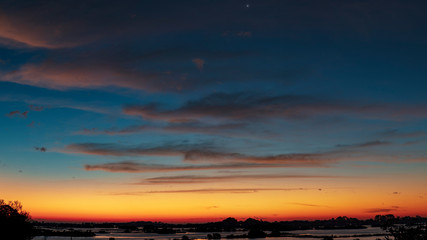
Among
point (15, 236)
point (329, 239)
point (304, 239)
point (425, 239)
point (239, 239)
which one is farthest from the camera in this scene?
point (239, 239)

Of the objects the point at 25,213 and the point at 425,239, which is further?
the point at 25,213

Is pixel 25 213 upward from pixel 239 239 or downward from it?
upward

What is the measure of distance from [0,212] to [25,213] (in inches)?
118

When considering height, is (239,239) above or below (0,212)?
below

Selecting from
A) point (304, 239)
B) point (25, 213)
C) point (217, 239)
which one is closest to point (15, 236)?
point (25, 213)

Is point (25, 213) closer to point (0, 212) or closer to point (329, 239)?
point (0, 212)

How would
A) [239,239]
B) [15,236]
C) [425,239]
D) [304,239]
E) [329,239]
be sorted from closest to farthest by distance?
[425,239] → [15,236] → [329,239] → [304,239] → [239,239]

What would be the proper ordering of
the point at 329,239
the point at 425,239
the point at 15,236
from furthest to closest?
the point at 329,239 < the point at 15,236 < the point at 425,239

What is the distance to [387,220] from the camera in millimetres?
26750

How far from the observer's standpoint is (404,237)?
89.1ft

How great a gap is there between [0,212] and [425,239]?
46.9 metres

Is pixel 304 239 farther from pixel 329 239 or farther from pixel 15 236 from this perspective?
pixel 15 236

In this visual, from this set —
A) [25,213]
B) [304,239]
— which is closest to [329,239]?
[304,239]

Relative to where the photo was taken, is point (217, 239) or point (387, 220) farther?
point (217, 239)
